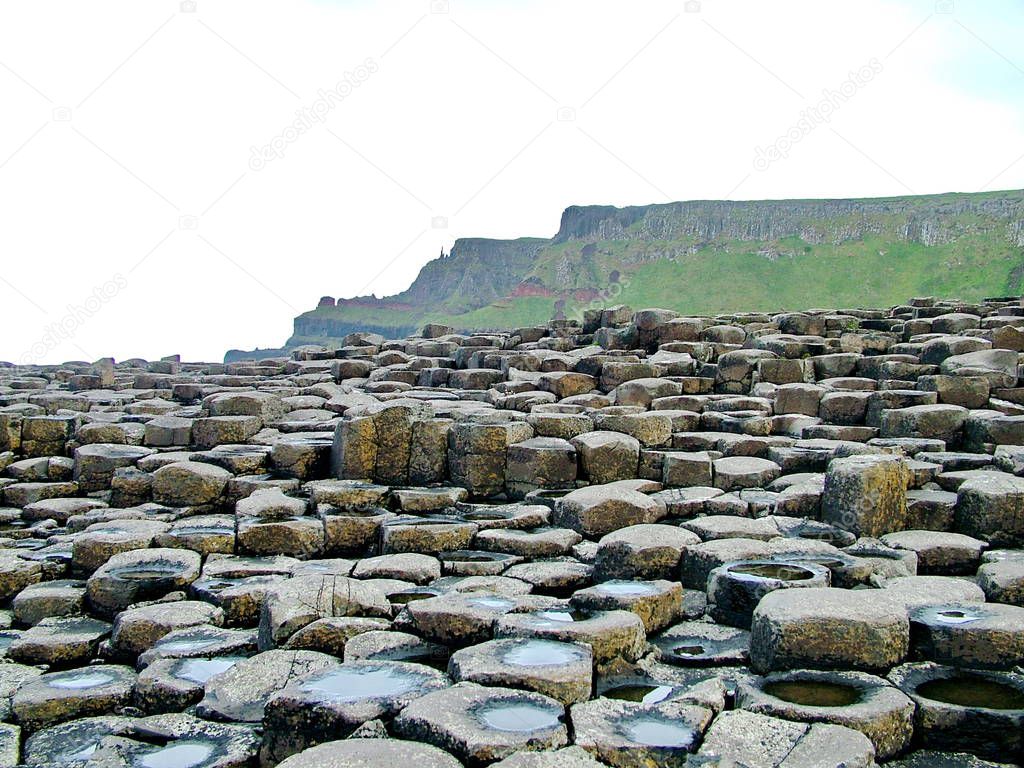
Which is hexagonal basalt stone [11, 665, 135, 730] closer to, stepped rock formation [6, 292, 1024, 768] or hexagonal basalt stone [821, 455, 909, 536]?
stepped rock formation [6, 292, 1024, 768]

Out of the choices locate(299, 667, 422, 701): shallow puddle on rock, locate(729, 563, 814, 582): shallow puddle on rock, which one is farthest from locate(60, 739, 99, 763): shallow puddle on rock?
locate(729, 563, 814, 582): shallow puddle on rock

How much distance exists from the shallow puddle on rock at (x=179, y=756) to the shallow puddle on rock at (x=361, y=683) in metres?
0.68

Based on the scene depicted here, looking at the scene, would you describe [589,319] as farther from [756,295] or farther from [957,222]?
[957,222]

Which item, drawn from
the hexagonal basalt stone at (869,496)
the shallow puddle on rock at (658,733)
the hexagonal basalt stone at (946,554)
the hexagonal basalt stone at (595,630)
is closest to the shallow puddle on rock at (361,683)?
the hexagonal basalt stone at (595,630)

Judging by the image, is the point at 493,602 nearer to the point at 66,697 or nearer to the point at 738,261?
the point at 66,697

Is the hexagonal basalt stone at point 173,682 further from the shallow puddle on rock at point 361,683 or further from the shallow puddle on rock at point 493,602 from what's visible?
the shallow puddle on rock at point 493,602

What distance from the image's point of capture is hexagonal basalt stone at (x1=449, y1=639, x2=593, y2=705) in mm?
5422

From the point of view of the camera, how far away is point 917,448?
39.5 ft

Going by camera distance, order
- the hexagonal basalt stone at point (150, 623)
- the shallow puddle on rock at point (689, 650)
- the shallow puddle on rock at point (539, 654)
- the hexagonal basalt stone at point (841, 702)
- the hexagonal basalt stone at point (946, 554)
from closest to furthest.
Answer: the hexagonal basalt stone at point (841, 702) < the shallow puddle on rock at point (539, 654) < the shallow puddle on rock at point (689, 650) < the hexagonal basalt stone at point (150, 623) < the hexagonal basalt stone at point (946, 554)

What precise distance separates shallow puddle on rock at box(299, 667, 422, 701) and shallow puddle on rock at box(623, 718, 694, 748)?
4.74 feet

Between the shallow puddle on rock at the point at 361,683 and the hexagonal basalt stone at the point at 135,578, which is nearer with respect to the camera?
the shallow puddle on rock at the point at 361,683

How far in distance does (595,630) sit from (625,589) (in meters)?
1.24

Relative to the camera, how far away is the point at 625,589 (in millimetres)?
7406

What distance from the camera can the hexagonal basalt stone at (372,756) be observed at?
4.40 m
